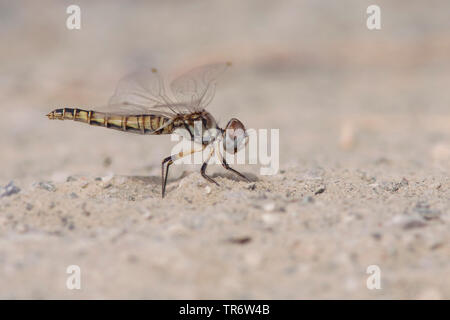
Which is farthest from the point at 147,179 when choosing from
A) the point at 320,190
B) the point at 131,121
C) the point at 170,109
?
the point at 320,190

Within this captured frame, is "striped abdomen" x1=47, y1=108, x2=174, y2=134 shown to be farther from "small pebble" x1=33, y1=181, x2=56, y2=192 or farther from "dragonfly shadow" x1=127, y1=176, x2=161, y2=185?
"small pebble" x1=33, y1=181, x2=56, y2=192

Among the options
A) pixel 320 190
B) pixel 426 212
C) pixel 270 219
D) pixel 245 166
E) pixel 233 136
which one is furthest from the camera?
pixel 245 166

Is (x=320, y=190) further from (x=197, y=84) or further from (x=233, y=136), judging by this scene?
(x=197, y=84)

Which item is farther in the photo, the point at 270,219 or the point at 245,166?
the point at 245,166

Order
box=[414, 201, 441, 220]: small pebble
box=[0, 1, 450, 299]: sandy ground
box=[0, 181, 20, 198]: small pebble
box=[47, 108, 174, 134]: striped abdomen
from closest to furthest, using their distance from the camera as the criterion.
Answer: box=[0, 1, 450, 299]: sandy ground < box=[414, 201, 441, 220]: small pebble < box=[0, 181, 20, 198]: small pebble < box=[47, 108, 174, 134]: striped abdomen

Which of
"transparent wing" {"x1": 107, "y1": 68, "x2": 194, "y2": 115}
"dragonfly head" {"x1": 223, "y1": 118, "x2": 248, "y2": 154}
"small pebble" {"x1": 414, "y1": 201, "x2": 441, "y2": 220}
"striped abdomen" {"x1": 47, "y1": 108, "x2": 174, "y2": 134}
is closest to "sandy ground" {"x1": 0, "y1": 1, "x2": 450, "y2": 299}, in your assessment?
"small pebble" {"x1": 414, "y1": 201, "x2": 441, "y2": 220}

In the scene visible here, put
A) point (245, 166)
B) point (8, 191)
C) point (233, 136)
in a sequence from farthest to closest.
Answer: point (245, 166), point (233, 136), point (8, 191)
